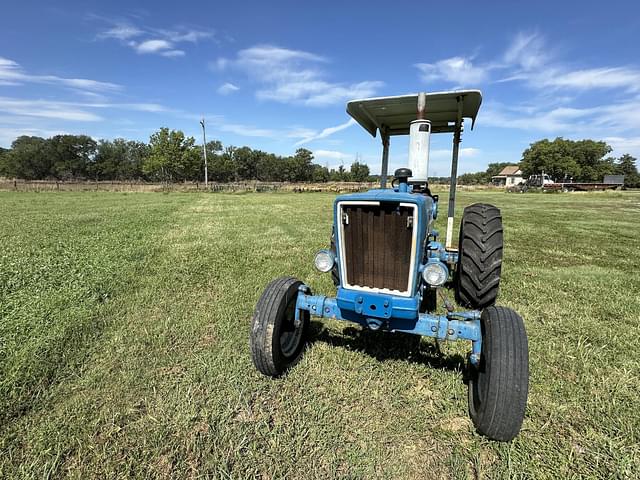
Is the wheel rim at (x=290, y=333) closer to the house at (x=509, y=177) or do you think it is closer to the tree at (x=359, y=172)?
the tree at (x=359, y=172)

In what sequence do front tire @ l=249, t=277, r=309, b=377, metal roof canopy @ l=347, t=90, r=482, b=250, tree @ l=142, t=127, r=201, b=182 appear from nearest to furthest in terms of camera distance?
front tire @ l=249, t=277, r=309, b=377
metal roof canopy @ l=347, t=90, r=482, b=250
tree @ l=142, t=127, r=201, b=182

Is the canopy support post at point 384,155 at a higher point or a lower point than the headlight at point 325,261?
higher

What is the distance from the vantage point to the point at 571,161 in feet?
203

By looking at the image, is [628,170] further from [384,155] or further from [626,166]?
[384,155]

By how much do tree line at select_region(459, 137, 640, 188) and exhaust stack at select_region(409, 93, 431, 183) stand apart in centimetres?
7304

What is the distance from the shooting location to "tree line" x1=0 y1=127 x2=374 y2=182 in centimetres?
7075

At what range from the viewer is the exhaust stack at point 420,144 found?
3615mm

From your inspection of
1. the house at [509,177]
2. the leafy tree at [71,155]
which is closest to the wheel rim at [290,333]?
the leafy tree at [71,155]

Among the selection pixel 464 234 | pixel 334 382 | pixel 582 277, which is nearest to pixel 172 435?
pixel 334 382

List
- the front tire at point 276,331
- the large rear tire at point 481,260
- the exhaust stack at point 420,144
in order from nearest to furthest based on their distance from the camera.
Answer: the front tire at point 276,331 < the large rear tire at point 481,260 < the exhaust stack at point 420,144

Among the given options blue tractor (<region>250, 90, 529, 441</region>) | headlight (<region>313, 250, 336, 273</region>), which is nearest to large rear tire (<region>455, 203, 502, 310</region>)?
blue tractor (<region>250, 90, 529, 441</region>)

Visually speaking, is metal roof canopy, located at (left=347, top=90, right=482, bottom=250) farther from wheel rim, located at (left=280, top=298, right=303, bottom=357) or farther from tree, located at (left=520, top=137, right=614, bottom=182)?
tree, located at (left=520, top=137, right=614, bottom=182)

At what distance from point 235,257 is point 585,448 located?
18.5 ft

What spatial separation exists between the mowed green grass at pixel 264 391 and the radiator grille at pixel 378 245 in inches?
32.0
